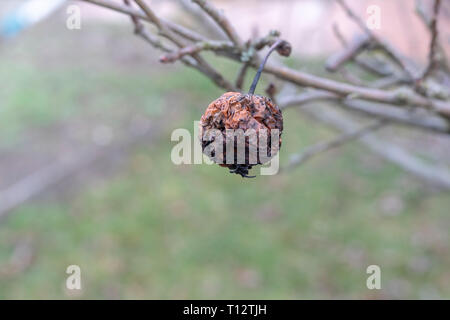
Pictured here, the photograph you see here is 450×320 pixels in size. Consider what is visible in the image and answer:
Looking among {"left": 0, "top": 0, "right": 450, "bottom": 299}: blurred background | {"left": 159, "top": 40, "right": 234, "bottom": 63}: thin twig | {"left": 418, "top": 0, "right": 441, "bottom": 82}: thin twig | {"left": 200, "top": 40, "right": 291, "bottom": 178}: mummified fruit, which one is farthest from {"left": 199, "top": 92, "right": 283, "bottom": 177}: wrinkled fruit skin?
{"left": 0, "top": 0, "right": 450, "bottom": 299}: blurred background

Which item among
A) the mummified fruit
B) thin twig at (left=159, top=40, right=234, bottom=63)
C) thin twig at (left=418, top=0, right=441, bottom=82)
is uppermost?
thin twig at (left=418, top=0, right=441, bottom=82)

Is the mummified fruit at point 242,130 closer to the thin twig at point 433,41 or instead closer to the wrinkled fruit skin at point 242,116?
the wrinkled fruit skin at point 242,116

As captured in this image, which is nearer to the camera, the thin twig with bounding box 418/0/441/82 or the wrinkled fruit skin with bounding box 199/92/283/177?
the wrinkled fruit skin with bounding box 199/92/283/177

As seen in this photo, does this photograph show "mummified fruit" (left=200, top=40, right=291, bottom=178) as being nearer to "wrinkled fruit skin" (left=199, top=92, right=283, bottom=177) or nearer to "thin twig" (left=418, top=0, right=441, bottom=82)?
"wrinkled fruit skin" (left=199, top=92, right=283, bottom=177)

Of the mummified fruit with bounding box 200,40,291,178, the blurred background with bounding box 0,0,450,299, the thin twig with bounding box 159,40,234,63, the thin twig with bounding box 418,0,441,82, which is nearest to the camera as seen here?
the mummified fruit with bounding box 200,40,291,178

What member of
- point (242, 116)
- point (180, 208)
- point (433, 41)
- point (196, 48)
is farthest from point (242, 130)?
point (180, 208)

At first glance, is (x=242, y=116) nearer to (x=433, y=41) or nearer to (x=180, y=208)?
(x=433, y=41)

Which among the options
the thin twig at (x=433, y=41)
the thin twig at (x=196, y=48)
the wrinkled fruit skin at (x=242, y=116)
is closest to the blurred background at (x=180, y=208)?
the thin twig at (x=433, y=41)
